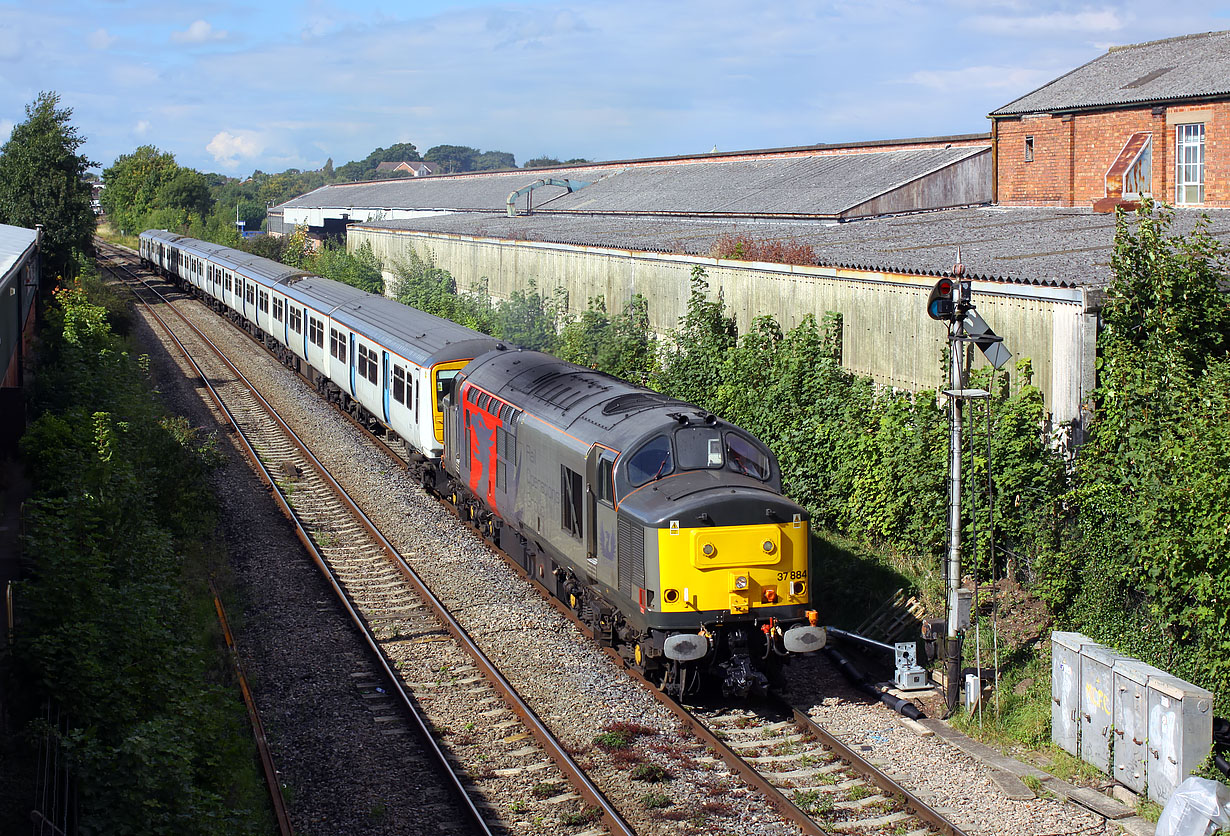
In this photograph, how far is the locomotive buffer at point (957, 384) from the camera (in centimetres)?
1203

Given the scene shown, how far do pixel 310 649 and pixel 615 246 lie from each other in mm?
16891

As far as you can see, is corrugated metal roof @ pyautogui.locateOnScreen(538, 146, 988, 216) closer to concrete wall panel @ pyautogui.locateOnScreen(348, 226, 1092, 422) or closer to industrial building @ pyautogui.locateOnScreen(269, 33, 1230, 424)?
industrial building @ pyautogui.locateOnScreen(269, 33, 1230, 424)

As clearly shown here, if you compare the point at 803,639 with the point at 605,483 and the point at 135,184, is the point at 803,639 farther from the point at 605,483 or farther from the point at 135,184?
the point at 135,184

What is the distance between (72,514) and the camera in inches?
499

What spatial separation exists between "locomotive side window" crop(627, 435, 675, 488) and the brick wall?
18035 millimetres

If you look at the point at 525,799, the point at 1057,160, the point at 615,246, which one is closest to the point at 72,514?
the point at 525,799

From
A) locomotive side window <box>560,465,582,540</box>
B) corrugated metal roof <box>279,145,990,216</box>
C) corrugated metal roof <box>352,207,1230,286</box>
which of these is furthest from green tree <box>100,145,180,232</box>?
locomotive side window <box>560,465,582,540</box>

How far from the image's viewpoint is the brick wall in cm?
2405

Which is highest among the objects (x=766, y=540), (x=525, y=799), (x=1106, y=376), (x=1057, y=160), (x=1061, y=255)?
(x=1057, y=160)

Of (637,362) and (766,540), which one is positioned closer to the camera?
(766,540)

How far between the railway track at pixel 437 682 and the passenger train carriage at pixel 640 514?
5.04ft

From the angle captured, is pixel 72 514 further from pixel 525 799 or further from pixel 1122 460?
pixel 1122 460

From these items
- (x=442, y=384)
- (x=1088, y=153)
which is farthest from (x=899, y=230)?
(x=442, y=384)

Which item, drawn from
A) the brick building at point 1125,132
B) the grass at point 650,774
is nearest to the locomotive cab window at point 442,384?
the grass at point 650,774
